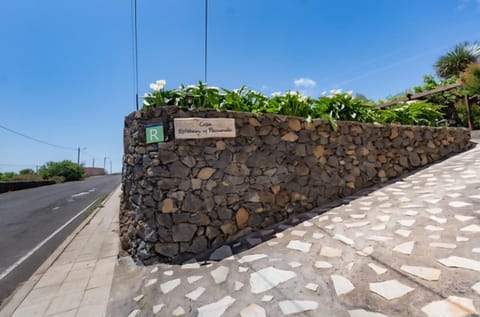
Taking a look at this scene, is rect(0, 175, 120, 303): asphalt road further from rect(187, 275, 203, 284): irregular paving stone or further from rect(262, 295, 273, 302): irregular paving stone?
rect(262, 295, 273, 302): irregular paving stone

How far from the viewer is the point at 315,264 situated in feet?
7.87

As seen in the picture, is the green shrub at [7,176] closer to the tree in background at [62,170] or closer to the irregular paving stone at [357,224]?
the tree in background at [62,170]

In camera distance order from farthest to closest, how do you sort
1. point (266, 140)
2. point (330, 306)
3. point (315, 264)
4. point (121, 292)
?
1. point (266, 140)
2. point (121, 292)
3. point (315, 264)
4. point (330, 306)

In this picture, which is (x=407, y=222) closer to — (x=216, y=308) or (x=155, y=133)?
(x=216, y=308)

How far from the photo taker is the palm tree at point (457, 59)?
12.1 m

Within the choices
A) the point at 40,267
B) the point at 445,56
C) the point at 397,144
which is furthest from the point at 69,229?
the point at 445,56

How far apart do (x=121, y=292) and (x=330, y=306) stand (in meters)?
2.12

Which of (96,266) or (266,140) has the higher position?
(266,140)

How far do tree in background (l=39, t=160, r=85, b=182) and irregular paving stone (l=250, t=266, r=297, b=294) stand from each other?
3669cm

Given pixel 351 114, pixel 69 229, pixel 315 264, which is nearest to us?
pixel 315 264

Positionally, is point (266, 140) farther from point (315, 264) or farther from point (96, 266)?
point (96, 266)

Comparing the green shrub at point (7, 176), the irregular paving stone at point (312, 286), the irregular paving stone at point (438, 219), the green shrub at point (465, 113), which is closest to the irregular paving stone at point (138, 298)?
the irregular paving stone at point (312, 286)

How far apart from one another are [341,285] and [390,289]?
0.36m

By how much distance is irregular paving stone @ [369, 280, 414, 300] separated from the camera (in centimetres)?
181
